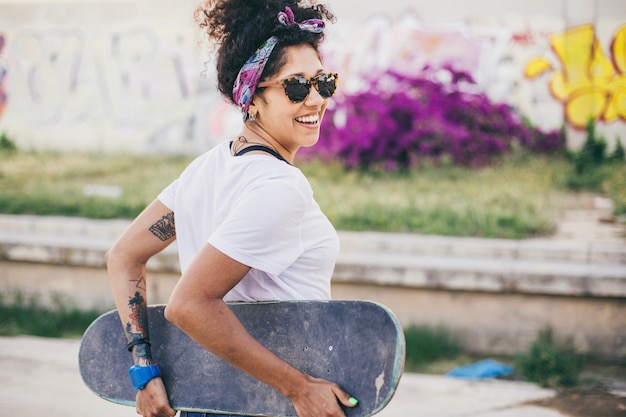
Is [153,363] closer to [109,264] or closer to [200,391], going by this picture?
[200,391]

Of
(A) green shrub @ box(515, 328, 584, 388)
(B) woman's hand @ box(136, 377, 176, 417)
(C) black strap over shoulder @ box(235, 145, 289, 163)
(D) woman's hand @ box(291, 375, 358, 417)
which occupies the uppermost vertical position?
(C) black strap over shoulder @ box(235, 145, 289, 163)

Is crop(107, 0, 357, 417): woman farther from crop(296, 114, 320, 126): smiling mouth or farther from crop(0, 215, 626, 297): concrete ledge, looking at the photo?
crop(0, 215, 626, 297): concrete ledge

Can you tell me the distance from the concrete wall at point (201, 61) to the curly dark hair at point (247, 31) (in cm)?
789

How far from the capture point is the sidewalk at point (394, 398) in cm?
424

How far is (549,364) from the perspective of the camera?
4.62 meters

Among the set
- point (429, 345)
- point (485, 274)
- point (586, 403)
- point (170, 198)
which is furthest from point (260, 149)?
point (429, 345)

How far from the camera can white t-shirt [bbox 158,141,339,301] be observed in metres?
1.67

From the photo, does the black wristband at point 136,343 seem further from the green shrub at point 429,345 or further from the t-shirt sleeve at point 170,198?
the green shrub at point 429,345

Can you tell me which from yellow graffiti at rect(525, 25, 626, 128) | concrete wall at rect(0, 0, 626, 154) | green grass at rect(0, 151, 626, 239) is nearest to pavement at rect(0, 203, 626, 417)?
green grass at rect(0, 151, 626, 239)

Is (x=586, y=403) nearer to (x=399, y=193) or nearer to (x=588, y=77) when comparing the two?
(x=399, y=193)

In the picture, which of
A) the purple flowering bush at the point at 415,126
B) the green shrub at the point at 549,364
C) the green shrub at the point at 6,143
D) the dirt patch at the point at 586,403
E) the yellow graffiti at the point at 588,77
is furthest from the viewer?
the green shrub at the point at 6,143

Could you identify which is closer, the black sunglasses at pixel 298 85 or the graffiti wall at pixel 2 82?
the black sunglasses at pixel 298 85

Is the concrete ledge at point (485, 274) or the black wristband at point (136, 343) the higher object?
the black wristband at point (136, 343)

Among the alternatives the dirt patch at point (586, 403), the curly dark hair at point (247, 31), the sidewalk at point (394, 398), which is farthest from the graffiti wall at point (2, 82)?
the curly dark hair at point (247, 31)
